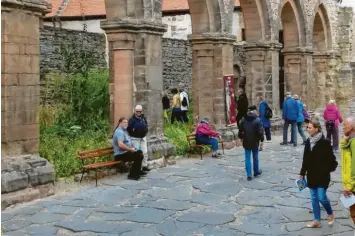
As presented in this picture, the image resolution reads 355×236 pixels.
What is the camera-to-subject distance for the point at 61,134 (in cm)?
1110

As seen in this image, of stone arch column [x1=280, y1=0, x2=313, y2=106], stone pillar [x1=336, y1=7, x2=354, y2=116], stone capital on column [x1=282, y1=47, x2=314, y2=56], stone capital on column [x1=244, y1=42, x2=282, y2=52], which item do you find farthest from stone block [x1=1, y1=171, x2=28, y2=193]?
stone pillar [x1=336, y1=7, x2=354, y2=116]

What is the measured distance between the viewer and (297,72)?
17516mm

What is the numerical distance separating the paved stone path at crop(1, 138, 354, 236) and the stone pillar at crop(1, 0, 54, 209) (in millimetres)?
278

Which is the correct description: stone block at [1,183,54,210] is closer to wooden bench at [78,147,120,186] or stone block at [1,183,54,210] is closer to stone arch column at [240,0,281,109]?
wooden bench at [78,147,120,186]

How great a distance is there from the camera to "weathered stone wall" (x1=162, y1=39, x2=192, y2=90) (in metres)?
19.7

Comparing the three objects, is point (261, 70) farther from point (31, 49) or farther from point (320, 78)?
point (31, 49)

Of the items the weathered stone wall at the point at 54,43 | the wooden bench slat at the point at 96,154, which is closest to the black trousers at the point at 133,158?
the wooden bench slat at the point at 96,154

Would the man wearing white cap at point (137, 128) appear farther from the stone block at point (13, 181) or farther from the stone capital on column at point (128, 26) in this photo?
the stone block at point (13, 181)

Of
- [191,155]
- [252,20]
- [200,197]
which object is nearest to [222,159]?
[191,155]

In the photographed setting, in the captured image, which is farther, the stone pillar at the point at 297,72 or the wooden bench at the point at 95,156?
the stone pillar at the point at 297,72

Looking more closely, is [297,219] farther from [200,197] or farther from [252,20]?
[252,20]

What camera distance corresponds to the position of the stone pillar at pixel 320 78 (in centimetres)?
2072

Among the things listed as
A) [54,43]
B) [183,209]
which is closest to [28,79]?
[183,209]

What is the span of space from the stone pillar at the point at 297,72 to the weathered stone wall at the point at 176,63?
4816 mm
